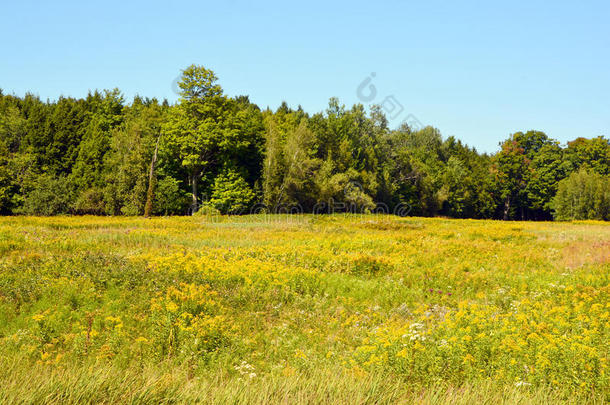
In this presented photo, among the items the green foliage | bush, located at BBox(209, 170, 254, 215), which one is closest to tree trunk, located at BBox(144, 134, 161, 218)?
bush, located at BBox(209, 170, 254, 215)

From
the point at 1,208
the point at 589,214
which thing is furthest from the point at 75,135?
the point at 589,214

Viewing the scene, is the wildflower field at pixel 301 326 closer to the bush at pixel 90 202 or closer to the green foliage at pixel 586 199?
the bush at pixel 90 202

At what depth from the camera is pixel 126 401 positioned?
275cm

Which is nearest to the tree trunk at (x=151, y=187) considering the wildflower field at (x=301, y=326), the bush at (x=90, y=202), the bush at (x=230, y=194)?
the bush at (x=90, y=202)

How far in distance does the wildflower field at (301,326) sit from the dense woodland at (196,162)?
92.9 feet

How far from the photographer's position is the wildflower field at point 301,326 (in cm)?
314

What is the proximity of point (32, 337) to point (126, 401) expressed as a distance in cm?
613

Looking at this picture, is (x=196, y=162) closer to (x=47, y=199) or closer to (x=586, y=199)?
(x=47, y=199)

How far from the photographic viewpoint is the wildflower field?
10.3 feet

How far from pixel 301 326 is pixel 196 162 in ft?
128

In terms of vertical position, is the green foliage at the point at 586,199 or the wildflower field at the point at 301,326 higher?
Result: the green foliage at the point at 586,199

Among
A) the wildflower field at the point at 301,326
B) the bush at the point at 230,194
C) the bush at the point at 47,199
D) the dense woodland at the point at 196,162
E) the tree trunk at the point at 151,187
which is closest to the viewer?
the wildflower field at the point at 301,326

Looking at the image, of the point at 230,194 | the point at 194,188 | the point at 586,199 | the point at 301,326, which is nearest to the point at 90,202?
the point at 194,188

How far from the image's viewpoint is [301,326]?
9.08 m
